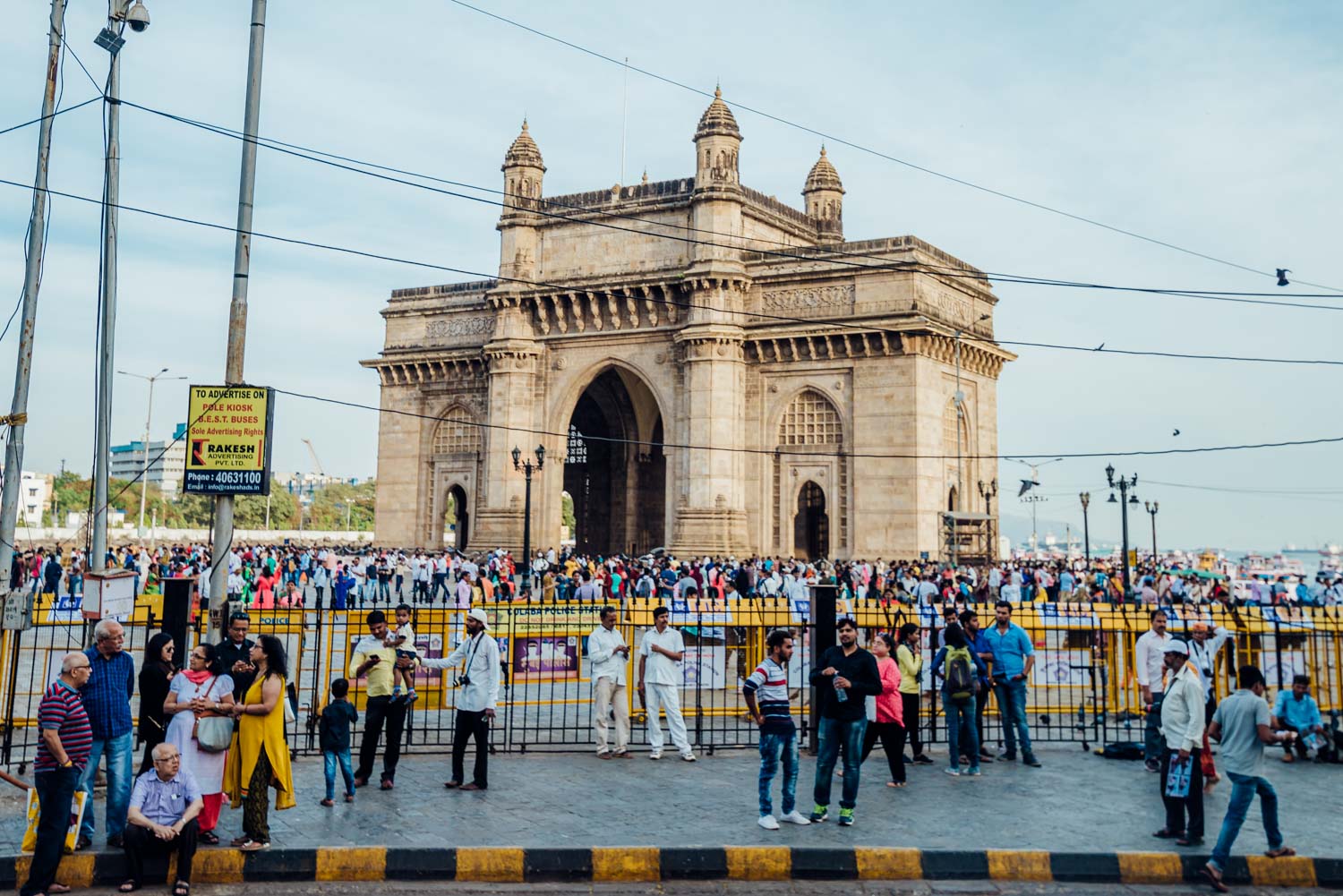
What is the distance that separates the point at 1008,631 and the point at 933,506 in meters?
22.2

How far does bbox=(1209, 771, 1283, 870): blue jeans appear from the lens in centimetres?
688

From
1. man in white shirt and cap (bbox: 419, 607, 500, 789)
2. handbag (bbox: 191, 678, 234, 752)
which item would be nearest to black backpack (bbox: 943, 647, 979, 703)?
man in white shirt and cap (bbox: 419, 607, 500, 789)

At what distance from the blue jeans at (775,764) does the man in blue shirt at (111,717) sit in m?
4.42

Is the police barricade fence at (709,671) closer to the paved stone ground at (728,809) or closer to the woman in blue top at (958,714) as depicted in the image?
the woman in blue top at (958,714)

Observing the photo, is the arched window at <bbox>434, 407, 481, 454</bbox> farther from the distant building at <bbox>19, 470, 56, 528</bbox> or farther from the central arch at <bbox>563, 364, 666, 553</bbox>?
the distant building at <bbox>19, 470, 56, 528</bbox>

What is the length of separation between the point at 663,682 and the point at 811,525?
2540cm

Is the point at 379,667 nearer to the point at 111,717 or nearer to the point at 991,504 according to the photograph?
the point at 111,717

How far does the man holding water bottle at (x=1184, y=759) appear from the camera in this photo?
7.44 meters

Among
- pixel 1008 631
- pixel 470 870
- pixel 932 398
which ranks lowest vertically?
pixel 470 870

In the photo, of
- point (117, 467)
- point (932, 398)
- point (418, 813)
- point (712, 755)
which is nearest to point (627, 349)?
point (932, 398)

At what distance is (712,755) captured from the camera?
1059cm

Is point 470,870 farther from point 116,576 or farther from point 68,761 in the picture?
point 116,576

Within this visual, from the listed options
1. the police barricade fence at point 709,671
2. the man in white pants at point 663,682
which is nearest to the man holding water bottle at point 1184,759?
the police barricade fence at point 709,671

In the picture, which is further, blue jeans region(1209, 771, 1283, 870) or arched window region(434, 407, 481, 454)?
arched window region(434, 407, 481, 454)
